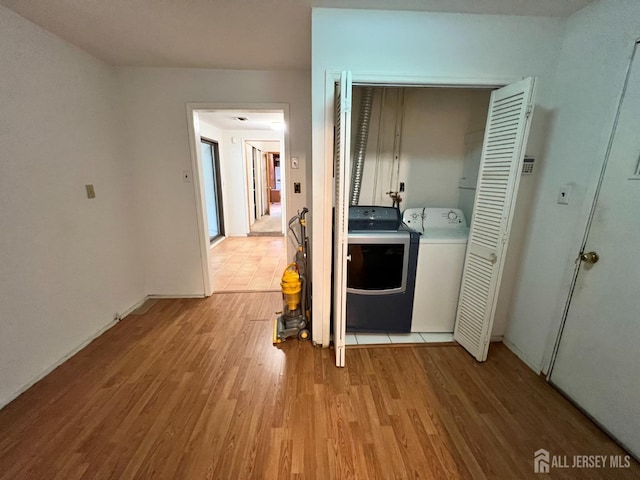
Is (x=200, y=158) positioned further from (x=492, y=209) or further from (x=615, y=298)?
(x=615, y=298)

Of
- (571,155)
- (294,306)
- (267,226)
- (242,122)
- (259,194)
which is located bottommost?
(267,226)

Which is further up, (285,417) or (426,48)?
(426,48)

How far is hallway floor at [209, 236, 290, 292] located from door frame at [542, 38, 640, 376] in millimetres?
2404

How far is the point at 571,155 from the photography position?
1.60 m

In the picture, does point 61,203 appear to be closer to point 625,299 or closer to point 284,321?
point 284,321

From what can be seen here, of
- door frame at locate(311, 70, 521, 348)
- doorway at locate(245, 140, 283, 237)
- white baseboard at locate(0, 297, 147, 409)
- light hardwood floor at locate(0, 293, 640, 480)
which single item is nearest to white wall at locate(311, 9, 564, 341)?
door frame at locate(311, 70, 521, 348)

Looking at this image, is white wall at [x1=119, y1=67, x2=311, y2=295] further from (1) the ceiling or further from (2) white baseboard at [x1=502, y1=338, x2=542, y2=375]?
(2) white baseboard at [x1=502, y1=338, x2=542, y2=375]

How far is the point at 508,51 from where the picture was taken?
5.44ft

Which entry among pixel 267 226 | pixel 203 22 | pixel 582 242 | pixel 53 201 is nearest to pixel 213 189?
pixel 267 226

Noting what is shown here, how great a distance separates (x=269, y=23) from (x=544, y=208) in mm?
2249

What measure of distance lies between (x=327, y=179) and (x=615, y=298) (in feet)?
5.72

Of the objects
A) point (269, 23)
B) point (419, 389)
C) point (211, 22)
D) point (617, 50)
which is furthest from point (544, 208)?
point (211, 22)

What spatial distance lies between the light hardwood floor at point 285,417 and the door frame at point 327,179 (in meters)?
0.38

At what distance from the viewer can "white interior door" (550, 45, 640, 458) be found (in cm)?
129
